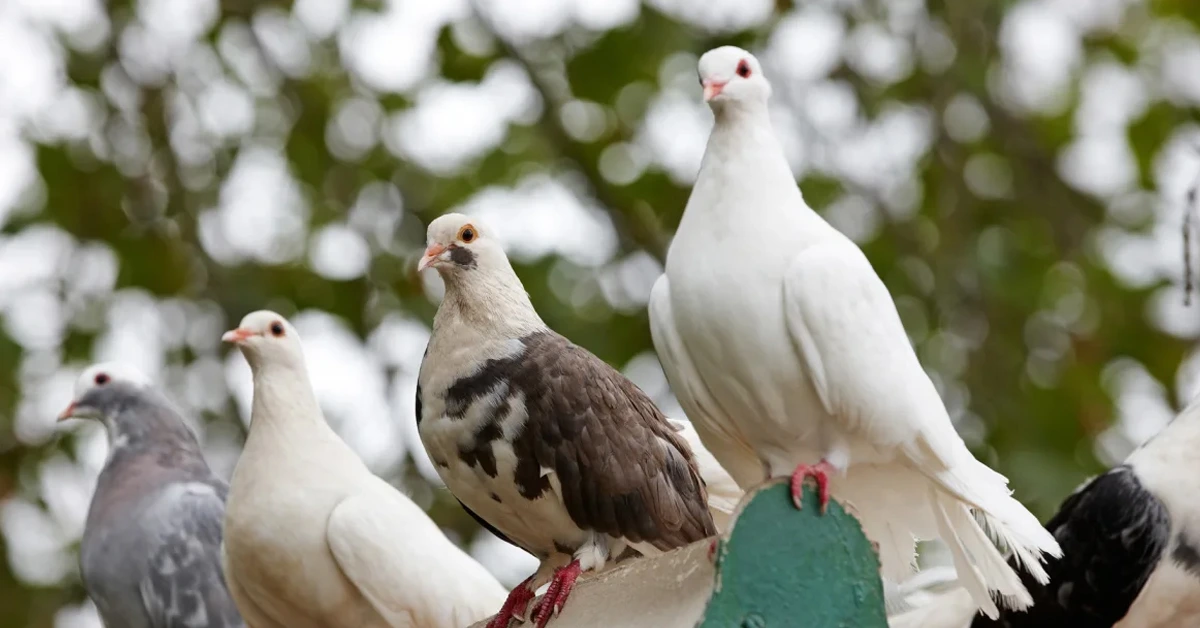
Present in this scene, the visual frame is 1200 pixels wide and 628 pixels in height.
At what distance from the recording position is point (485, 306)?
172 inches

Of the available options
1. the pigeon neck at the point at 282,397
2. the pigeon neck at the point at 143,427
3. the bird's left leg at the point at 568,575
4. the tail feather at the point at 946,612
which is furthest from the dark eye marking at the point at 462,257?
the pigeon neck at the point at 143,427

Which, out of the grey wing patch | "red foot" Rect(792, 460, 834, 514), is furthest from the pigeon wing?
the grey wing patch

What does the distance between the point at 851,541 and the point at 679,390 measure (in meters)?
0.67

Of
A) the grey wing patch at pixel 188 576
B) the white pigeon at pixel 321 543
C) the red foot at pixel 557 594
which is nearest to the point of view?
the red foot at pixel 557 594

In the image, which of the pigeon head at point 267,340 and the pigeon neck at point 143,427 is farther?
the pigeon neck at point 143,427

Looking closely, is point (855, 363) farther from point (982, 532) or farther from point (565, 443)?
point (565, 443)

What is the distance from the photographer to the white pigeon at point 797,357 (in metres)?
3.82

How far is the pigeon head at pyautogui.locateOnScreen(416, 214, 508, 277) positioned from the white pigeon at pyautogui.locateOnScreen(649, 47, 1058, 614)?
1.88 ft

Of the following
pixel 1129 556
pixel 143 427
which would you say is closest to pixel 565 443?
pixel 1129 556

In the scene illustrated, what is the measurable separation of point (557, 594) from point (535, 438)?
1.24 ft

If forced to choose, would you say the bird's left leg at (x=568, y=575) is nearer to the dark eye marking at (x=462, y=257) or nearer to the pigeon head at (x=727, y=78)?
the dark eye marking at (x=462, y=257)

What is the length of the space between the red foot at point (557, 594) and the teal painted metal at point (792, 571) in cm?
73

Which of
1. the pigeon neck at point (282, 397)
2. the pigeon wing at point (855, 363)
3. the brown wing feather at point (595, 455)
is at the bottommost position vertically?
the pigeon neck at point (282, 397)

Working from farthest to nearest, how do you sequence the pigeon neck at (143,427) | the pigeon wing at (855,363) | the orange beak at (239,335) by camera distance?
the pigeon neck at (143,427) < the orange beak at (239,335) < the pigeon wing at (855,363)
